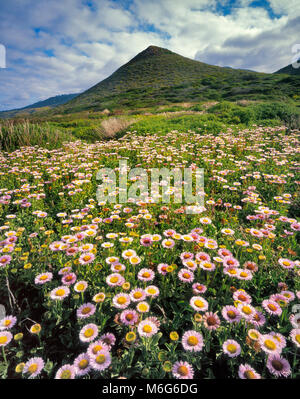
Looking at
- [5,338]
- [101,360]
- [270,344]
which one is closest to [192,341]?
[270,344]

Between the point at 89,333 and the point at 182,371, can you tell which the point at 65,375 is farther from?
the point at 182,371

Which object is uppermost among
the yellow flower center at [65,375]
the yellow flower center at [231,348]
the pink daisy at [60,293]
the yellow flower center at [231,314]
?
the pink daisy at [60,293]

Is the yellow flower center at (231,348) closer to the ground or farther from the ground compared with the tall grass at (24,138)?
closer to the ground

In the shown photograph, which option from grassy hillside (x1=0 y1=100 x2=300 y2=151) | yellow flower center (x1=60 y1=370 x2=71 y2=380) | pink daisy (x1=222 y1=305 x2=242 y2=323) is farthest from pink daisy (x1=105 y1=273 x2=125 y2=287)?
grassy hillside (x1=0 y1=100 x2=300 y2=151)

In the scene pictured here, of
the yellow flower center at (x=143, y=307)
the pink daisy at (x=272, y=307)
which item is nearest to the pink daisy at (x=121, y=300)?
the yellow flower center at (x=143, y=307)

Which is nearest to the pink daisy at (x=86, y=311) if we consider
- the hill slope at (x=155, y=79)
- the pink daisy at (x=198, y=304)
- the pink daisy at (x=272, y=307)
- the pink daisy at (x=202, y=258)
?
the pink daisy at (x=198, y=304)

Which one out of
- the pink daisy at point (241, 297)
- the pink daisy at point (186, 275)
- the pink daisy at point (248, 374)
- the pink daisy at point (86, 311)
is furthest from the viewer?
the pink daisy at point (186, 275)

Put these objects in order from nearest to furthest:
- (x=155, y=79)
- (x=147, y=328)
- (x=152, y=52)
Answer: (x=147, y=328) < (x=155, y=79) < (x=152, y=52)

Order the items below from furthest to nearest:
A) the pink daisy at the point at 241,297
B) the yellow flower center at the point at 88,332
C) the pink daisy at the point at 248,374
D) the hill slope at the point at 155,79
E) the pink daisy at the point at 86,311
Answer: the hill slope at the point at 155,79
the pink daisy at the point at 241,297
the pink daisy at the point at 86,311
the yellow flower center at the point at 88,332
the pink daisy at the point at 248,374

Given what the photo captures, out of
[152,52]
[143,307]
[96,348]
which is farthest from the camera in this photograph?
[152,52]

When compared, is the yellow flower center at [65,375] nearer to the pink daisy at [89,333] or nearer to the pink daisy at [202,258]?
the pink daisy at [89,333]

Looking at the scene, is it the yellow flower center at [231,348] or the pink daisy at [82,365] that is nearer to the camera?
the pink daisy at [82,365]

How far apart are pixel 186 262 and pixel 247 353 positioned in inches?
33.2

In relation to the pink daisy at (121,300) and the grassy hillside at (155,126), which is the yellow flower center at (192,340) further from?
the grassy hillside at (155,126)
